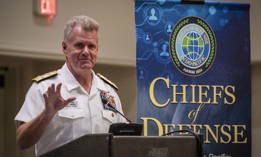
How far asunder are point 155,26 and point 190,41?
28 centimetres

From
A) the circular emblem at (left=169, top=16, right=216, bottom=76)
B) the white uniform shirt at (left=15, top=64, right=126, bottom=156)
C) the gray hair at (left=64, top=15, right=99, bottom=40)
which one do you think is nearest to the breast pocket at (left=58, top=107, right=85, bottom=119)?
the white uniform shirt at (left=15, top=64, right=126, bottom=156)

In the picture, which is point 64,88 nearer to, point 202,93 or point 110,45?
point 202,93

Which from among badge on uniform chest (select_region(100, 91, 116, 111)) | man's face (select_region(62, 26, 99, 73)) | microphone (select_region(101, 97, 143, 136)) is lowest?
microphone (select_region(101, 97, 143, 136))

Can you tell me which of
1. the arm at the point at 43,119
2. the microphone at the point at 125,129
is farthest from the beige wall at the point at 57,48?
the microphone at the point at 125,129

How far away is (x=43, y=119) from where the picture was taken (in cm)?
168

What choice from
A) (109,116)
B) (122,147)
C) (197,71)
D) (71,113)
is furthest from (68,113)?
(197,71)

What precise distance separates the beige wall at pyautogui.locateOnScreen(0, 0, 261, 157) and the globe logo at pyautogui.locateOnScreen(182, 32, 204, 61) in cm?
70

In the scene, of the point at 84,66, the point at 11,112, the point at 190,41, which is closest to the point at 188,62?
the point at 190,41

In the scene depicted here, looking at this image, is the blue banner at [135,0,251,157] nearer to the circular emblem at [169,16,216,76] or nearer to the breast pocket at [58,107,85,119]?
the circular emblem at [169,16,216,76]

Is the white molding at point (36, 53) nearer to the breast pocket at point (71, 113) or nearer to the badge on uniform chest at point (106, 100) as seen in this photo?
the badge on uniform chest at point (106, 100)

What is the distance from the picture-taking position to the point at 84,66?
6.55 ft

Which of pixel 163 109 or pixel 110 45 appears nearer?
pixel 163 109

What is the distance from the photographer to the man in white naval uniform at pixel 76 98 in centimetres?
193

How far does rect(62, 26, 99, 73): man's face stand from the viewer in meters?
1.98
